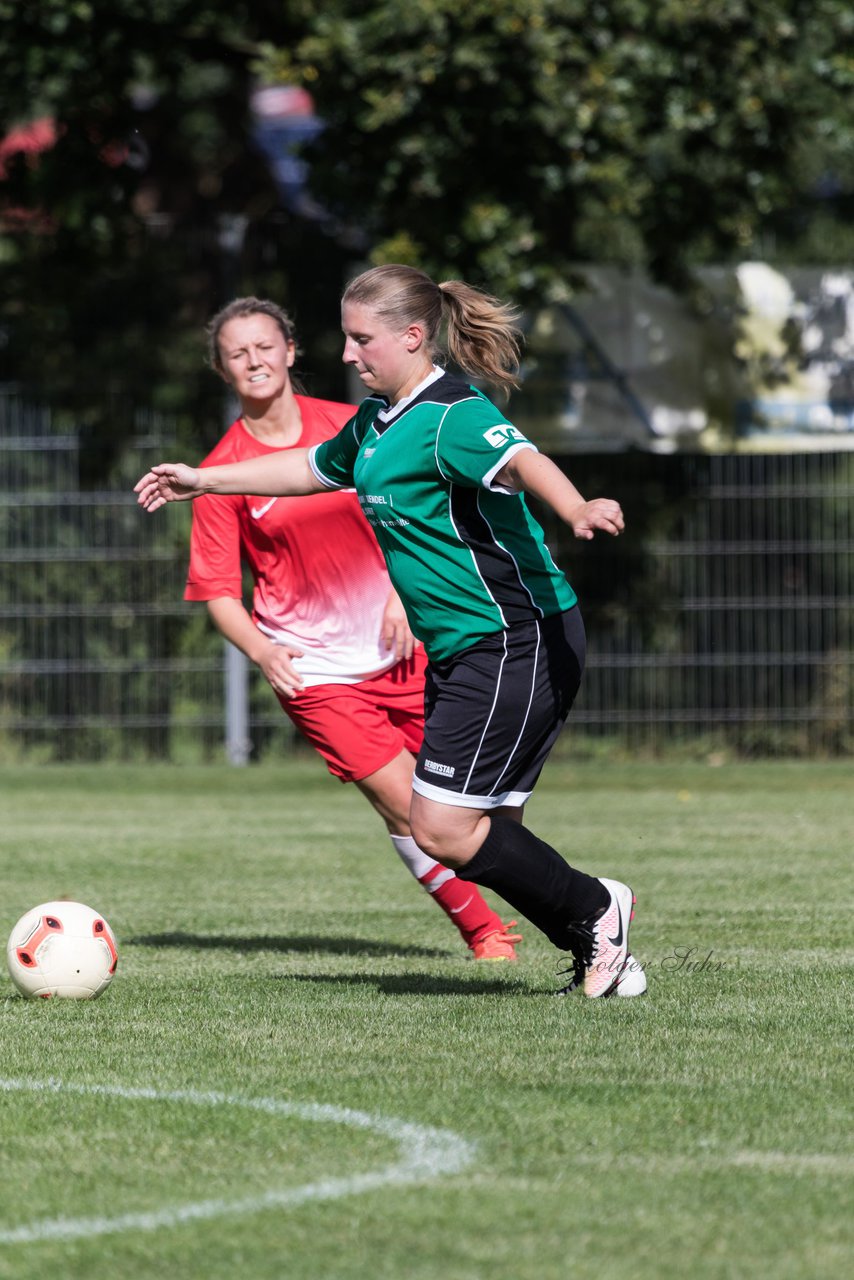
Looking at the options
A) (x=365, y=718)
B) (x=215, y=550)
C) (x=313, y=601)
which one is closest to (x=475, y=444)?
(x=365, y=718)

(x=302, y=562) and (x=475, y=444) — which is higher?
(x=475, y=444)

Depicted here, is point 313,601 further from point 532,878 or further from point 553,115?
point 553,115

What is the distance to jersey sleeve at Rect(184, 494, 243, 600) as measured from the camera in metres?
6.54

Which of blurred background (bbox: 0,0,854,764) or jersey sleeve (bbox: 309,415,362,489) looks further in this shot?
blurred background (bbox: 0,0,854,764)

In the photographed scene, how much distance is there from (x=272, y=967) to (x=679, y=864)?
10.3 feet

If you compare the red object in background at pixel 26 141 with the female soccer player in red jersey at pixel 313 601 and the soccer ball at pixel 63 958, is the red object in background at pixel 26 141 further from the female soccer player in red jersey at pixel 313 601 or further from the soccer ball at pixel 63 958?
the soccer ball at pixel 63 958

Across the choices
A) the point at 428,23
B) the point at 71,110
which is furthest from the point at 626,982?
the point at 71,110

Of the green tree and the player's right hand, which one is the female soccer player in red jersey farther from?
the green tree

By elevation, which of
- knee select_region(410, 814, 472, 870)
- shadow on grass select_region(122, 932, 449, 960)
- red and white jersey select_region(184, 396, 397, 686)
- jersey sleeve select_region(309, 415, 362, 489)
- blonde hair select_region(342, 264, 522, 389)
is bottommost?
shadow on grass select_region(122, 932, 449, 960)

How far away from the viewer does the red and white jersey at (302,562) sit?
253 inches

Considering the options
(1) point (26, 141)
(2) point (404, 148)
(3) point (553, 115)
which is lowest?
(2) point (404, 148)

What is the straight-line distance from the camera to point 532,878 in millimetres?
5043

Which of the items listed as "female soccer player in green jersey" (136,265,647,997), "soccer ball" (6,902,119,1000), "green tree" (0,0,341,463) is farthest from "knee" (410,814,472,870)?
"green tree" (0,0,341,463)

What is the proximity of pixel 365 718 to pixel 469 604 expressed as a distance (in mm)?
1379
